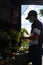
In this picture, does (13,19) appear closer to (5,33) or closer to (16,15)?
(16,15)

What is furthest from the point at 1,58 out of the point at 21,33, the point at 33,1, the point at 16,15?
the point at 33,1

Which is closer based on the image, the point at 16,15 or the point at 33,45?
the point at 33,45

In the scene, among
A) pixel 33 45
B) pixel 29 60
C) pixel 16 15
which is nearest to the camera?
pixel 33 45

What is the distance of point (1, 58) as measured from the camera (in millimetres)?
6379

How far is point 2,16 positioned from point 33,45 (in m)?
1.43

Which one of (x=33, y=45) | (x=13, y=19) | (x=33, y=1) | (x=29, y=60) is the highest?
(x=33, y=1)

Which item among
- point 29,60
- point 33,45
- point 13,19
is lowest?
point 29,60

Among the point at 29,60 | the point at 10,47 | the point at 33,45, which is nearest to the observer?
the point at 33,45

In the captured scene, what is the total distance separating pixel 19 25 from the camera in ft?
25.4

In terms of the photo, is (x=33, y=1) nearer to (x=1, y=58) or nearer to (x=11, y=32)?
(x=11, y=32)

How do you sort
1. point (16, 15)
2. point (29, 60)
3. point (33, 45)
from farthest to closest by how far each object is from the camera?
point (16, 15) < point (29, 60) < point (33, 45)

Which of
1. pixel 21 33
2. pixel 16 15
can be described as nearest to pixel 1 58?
pixel 21 33

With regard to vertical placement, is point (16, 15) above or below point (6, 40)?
above

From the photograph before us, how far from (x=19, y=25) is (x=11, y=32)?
0.55 m
